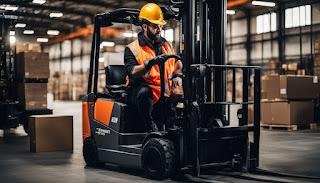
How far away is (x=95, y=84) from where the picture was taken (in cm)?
663

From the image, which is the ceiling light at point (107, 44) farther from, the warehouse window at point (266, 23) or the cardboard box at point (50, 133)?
the cardboard box at point (50, 133)

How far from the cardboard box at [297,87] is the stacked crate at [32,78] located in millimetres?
5769

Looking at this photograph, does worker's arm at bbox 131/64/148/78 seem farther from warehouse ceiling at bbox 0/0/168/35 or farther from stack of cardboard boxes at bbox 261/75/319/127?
warehouse ceiling at bbox 0/0/168/35

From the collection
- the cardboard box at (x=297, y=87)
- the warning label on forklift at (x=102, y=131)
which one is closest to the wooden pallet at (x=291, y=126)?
the cardboard box at (x=297, y=87)

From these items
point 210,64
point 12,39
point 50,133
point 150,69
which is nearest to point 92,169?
point 150,69

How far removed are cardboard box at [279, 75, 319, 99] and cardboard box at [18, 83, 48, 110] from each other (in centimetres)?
579

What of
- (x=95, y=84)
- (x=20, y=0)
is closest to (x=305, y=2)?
(x=20, y=0)

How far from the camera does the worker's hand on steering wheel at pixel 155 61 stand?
5262 millimetres

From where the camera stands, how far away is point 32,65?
460 inches

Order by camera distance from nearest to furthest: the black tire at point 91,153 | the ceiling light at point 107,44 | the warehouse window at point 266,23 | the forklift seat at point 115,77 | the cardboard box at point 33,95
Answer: the forklift seat at point 115,77 → the black tire at point 91,153 → the cardboard box at point 33,95 → the warehouse window at point 266,23 → the ceiling light at point 107,44

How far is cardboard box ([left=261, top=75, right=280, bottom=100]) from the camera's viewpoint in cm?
1283

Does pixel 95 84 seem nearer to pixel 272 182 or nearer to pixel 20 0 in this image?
pixel 272 182

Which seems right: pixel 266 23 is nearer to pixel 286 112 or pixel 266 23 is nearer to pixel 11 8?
pixel 11 8

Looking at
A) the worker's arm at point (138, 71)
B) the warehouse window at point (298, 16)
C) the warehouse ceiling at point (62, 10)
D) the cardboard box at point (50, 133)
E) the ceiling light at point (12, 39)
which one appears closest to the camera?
the worker's arm at point (138, 71)
